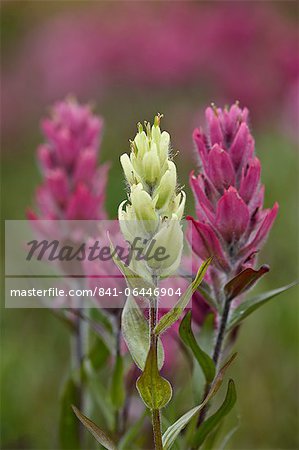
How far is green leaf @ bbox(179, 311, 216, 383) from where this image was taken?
906 millimetres

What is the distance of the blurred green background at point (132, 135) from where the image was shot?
181 cm

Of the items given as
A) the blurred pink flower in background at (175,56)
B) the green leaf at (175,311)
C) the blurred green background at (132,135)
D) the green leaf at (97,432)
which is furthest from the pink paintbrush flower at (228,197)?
the blurred pink flower in background at (175,56)

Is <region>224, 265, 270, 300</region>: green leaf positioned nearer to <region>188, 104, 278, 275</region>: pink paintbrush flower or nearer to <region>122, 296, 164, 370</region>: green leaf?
<region>188, 104, 278, 275</region>: pink paintbrush flower

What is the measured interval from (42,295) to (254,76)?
2.38 metres

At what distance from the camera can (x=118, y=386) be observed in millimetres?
1188

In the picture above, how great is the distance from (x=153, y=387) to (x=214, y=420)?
21 cm

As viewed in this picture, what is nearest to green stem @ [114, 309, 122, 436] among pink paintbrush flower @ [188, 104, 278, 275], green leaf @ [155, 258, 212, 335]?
pink paintbrush flower @ [188, 104, 278, 275]

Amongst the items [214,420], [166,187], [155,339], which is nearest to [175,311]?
[155,339]

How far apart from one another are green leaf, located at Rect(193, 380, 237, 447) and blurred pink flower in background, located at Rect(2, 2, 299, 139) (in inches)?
86.2

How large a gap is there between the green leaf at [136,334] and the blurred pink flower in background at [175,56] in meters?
2.29

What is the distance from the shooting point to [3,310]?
2268 mm

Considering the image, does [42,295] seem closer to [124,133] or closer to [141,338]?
[141,338]

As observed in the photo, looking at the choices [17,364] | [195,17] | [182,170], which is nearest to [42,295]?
[17,364]

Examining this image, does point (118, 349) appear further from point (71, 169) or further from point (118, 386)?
point (71, 169)
